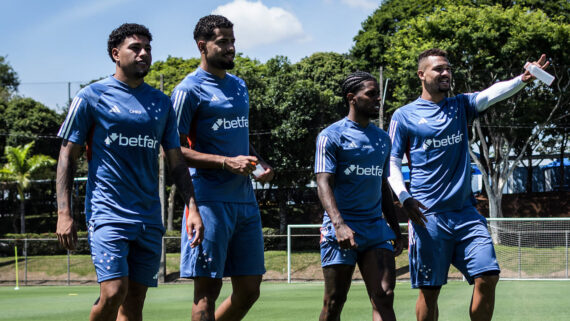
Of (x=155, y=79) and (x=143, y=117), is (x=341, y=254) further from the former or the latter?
(x=155, y=79)

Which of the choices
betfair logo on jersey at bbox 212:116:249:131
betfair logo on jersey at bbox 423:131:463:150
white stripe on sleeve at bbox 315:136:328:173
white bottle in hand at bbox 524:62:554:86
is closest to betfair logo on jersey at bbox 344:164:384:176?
white stripe on sleeve at bbox 315:136:328:173

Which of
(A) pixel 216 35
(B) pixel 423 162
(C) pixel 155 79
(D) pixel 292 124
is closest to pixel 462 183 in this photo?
(B) pixel 423 162

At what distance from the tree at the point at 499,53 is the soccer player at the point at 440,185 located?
24587mm

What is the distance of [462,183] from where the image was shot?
6.01m

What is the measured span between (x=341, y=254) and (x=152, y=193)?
1737mm

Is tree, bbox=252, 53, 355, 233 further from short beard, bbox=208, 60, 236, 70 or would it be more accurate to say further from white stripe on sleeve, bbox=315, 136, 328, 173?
short beard, bbox=208, 60, 236, 70

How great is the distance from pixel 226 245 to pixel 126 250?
77 cm

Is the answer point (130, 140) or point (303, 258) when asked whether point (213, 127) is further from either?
point (303, 258)

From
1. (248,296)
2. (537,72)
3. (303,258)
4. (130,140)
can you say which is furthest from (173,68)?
(130,140)

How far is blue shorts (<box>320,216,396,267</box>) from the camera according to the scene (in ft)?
19.4

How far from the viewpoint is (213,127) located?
212 inches

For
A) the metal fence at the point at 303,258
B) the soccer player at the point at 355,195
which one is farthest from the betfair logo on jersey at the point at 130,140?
the metal fence at the point at 303,258

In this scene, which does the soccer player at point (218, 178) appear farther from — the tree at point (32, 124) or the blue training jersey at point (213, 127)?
the tree at point (32, 124)

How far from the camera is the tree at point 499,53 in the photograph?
30.4 meters
